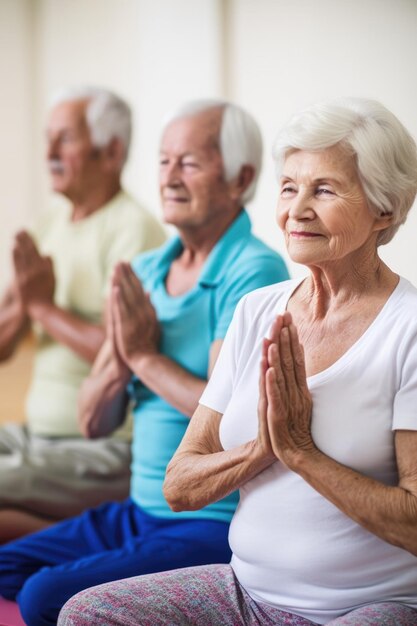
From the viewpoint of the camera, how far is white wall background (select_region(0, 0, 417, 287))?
102 inches

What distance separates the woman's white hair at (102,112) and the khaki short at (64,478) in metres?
0.98

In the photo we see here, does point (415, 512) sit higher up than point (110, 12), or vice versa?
point (110, 12)

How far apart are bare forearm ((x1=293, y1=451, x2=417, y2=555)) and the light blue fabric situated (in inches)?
26.2

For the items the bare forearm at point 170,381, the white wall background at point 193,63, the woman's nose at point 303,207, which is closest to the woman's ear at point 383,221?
the woman's nose at point 303,207

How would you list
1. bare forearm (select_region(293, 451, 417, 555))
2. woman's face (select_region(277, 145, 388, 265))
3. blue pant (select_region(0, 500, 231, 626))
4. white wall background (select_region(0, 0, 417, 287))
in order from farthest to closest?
white wall background (select_region(0, 0, 417, 287)), blue pant (select_region(0, 500, 231, 626)), woman's face (select_region(277, 145, 388, 265)), bare forearm (select_region(293, 451, 417, 555))

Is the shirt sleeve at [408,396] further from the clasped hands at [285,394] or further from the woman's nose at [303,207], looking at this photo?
the woman's nose at [303,207]

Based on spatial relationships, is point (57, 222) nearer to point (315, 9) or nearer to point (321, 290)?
point (315, 9)

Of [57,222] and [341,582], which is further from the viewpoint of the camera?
[57,222]

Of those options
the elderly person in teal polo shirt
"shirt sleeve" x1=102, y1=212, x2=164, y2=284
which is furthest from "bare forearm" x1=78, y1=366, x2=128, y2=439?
"shirt sleeve" x1=102, y1=212, x2=164, y2=284

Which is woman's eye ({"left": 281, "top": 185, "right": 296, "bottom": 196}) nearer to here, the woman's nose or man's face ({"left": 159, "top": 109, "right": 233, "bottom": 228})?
the woman's nose

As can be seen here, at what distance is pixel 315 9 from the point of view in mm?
3361

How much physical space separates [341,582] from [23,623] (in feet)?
2.70

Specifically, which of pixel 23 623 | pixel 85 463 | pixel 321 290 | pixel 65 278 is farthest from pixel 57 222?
pixel 321 290

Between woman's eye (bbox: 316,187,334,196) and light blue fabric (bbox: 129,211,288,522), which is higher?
woman's eye (bbox: 316,187,334,196)
